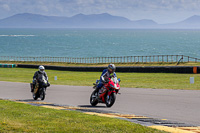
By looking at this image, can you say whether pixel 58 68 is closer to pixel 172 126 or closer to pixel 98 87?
pixel 98 87

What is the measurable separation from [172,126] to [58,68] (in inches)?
1958

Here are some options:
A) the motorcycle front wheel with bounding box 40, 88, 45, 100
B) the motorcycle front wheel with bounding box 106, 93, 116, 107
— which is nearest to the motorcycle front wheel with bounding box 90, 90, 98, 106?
the motorcycle front wheel with bounding box 106, 93, 116, 107

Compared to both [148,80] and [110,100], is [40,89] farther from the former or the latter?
[148,80]

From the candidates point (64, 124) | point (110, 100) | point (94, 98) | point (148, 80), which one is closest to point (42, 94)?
point (94, 98)

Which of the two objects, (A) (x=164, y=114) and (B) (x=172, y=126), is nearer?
(B) (x=172, y=126)

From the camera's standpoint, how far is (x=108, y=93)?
14891mm

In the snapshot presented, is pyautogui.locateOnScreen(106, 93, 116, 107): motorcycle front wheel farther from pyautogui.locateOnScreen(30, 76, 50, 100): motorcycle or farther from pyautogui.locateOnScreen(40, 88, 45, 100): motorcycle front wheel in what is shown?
pyautogui.locateOnScreen(40, 88, 45, 100): motorcycle front wheel

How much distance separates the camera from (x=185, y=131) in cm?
891

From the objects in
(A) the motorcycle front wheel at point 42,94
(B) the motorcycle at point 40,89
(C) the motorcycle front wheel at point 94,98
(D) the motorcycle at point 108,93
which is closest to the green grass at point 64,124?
(D) the motorcycle at point 108,93

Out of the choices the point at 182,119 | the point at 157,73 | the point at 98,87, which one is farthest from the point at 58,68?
the point at 182,119

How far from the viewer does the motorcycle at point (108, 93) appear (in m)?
14.4

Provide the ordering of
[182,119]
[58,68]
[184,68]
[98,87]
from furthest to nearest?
[58,68] → [184,68] → [98,87] → [182,119]

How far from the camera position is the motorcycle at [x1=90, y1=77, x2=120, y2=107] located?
14.4 metres

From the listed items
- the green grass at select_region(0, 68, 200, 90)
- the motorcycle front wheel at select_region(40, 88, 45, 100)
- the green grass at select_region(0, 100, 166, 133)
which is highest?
the green grass at select_region(0, 68, 200, 90)
